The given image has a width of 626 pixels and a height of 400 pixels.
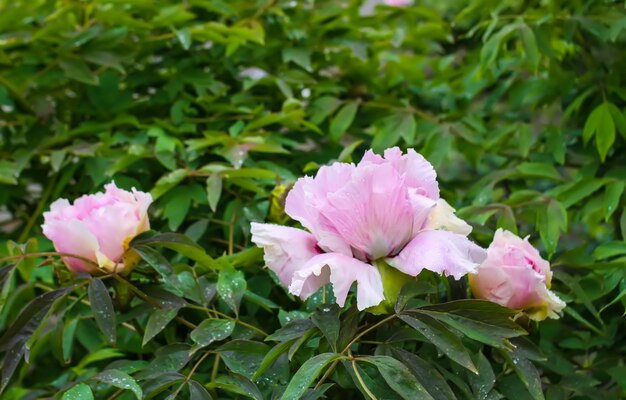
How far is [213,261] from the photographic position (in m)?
0.89

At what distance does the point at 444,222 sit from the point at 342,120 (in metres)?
0.53

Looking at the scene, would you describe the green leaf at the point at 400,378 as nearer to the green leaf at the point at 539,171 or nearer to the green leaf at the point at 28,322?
the green leaf at the point at 28,322

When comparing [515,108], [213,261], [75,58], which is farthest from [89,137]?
[515,108]

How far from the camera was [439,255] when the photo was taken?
0.69m

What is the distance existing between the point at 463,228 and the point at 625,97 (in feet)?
1.66

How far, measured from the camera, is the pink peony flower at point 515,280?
0.78m

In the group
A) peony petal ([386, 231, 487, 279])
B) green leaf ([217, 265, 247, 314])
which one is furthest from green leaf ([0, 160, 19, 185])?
peony petal ([386, 231, 487, 279])

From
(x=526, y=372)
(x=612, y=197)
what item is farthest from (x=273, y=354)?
(x=612, y=197)

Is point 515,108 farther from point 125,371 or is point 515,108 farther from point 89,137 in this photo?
point 125,371

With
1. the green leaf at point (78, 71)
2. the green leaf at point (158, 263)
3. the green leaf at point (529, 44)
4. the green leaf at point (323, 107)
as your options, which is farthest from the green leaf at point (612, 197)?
the green leaf at point (78, 71)

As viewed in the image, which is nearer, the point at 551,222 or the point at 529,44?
the point at 551,222

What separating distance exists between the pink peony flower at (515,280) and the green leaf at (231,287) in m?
0.24

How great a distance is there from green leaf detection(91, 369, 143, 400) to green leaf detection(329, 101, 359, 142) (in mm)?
566

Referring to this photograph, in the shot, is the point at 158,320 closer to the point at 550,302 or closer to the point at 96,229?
the point at 96,229
